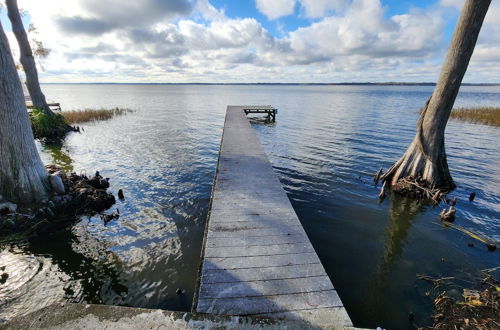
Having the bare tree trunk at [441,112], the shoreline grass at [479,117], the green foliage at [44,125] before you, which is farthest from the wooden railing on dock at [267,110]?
the shoreline grass at [479,117]

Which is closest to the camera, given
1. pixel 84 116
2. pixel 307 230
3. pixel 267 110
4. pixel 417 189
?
pixel 307 230

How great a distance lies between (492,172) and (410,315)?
11.0 m

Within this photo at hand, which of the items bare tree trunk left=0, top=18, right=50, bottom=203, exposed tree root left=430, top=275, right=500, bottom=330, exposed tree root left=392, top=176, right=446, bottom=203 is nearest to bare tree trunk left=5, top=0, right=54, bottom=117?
bare tree trunk left=0, top=18, right=50, bottom=203

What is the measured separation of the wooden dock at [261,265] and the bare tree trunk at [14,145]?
4.95 m

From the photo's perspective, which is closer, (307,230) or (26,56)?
(307,230)

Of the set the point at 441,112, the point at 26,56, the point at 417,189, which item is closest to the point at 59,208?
the point at 417,189

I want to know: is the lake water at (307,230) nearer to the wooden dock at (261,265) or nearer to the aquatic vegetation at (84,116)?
the wooden dock at (261,265)

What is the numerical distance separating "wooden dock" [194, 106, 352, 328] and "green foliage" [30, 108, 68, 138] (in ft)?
53.0

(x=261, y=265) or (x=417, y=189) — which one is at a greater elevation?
(x=261, y=265)

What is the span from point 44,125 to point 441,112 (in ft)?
70.9

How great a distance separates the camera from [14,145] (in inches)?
250

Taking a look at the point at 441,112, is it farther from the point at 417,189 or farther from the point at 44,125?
the point at 44,125

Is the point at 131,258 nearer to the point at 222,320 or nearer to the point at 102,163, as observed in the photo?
the point at 222,320

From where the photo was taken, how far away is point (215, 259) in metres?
4.10
